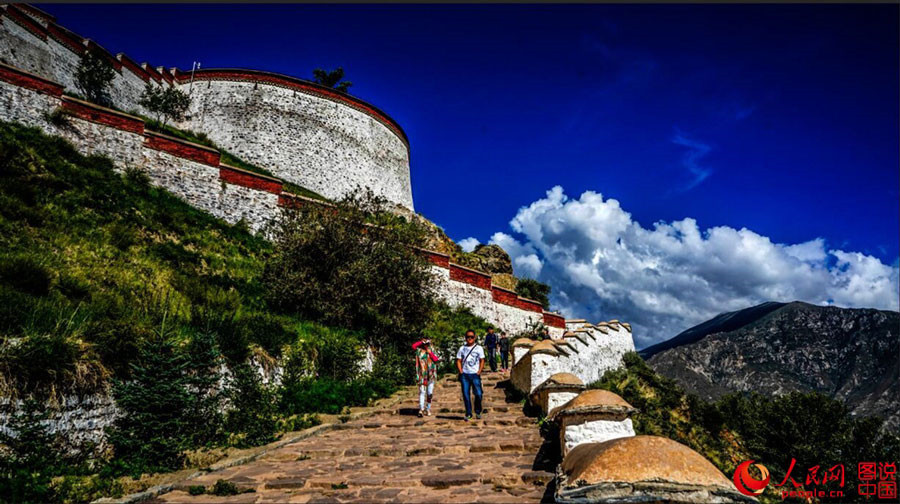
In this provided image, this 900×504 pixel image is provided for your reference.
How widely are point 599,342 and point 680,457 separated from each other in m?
16.3

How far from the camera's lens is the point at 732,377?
111 meters

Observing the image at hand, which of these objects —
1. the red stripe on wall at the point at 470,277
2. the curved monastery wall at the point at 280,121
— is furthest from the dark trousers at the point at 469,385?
the curved monastery wall at the point at 280,121

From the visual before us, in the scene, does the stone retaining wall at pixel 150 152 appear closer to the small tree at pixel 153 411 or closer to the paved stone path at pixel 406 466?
the paved stone path at pixel 406 466

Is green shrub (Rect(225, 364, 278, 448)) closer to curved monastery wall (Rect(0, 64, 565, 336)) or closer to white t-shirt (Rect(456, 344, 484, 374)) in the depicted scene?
white t-shirt (Rect(456, 344, 484, 374))

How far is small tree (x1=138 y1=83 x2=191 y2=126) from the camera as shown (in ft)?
85.9

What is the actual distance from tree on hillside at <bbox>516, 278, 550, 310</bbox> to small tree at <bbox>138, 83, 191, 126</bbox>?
22526 millimetres

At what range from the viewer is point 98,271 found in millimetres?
8859

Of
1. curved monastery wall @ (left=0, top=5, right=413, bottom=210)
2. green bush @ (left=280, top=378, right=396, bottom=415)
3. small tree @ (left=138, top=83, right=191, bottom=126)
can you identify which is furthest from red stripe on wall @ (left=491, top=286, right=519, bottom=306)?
small tree @ (left=138, top=83, right=191, bottom=126)

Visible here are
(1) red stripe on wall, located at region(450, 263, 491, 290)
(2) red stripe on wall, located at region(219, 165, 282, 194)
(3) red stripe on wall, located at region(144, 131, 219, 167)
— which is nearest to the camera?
(3) red stripe on wall, located at region(144, 131, 219, 167)

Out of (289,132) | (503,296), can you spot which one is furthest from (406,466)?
(289,132)

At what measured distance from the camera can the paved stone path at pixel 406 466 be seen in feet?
16.3

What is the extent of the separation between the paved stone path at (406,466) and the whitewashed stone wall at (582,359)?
1.44 meters

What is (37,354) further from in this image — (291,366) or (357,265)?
(357,265)

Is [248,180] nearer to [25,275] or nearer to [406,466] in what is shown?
[25,275]
